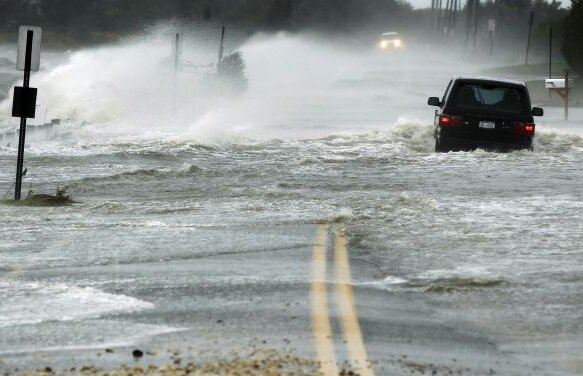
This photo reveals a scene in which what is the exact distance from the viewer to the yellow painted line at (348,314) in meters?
7.00

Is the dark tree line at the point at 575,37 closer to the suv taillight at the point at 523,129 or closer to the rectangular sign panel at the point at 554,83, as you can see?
the rectangular sign panel at the point at 554,83

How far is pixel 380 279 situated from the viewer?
10289mm

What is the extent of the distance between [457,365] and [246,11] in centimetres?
9074

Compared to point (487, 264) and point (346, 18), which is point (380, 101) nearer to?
point (487, 264)

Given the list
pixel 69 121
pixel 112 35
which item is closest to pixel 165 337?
pixel 69 121

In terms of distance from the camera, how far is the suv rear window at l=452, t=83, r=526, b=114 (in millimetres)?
23266

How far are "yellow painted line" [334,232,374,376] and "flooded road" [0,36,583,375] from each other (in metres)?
0.05

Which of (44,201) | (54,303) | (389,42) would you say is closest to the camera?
(54,303)

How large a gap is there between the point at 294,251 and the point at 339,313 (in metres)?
3.36

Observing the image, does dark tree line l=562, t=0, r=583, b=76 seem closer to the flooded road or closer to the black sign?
the flooded road

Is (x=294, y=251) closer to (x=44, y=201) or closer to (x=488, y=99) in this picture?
(x=44, y=201)

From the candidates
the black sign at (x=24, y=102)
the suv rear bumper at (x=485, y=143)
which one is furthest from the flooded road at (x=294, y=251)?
the black sign at (x=24, y=102)

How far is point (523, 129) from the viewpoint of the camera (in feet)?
77.4

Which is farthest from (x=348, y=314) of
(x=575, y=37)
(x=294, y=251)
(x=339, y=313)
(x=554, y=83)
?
(x=575, y=37)
